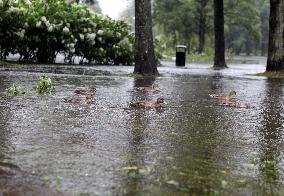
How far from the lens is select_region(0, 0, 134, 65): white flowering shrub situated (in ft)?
55.1

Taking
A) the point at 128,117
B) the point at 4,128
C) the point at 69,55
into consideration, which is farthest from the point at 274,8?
the point at 4,128

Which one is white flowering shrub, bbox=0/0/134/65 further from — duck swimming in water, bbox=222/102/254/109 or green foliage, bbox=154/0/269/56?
green foliage, bbox=154/0/269/56

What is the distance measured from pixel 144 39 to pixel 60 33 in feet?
19.5

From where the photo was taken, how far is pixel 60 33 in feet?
58.6

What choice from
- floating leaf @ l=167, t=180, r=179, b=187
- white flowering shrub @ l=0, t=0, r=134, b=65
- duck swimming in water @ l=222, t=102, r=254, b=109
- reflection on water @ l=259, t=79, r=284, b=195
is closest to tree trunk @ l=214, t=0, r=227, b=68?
white flowering shrub @ l=0, t=0, r=134, b=65

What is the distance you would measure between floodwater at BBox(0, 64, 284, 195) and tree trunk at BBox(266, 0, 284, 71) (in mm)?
7991

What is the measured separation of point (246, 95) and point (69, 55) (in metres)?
11.6

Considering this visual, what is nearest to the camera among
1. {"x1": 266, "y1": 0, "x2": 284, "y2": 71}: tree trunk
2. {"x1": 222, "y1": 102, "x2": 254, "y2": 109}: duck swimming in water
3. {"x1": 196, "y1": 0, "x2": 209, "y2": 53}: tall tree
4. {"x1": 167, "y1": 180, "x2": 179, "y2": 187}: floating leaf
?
{"x1": 167, "y1": 180, "x2": 179, "y2": 187}: floating leaf

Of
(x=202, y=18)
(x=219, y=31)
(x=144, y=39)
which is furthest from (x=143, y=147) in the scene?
(x=202, y=18)

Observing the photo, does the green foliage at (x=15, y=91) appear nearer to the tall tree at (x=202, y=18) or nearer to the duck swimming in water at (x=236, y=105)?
the duck swimming in water at (x=236, y=105)

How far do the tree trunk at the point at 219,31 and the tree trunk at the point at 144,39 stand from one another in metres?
8.03

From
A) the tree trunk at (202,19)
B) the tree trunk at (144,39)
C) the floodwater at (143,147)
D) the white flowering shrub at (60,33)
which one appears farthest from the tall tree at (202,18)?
the floodwater at (143,147)

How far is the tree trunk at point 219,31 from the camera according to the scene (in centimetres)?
2028

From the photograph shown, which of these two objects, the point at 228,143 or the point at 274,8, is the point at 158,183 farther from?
the point at 274,8
